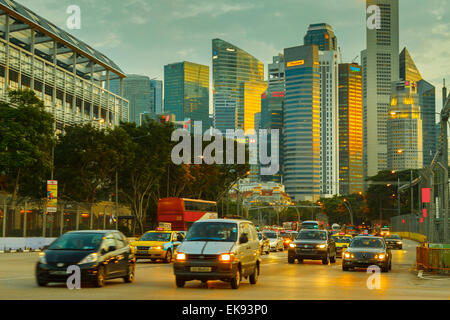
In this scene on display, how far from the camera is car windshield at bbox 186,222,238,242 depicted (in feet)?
58.8

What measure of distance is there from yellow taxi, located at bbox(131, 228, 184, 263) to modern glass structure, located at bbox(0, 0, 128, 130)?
3039 centimetres

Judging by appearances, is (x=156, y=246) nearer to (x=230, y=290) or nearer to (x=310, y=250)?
(x=310, y=250)

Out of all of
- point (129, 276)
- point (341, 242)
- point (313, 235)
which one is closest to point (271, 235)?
point (341, 242)

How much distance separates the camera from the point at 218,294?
15617 mm

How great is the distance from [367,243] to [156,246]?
945cm

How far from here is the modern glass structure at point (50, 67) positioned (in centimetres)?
6669

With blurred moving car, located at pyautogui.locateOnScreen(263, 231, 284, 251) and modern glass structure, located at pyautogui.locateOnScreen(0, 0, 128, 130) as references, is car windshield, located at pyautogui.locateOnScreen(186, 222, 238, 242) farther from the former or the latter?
modern glass structure, located at pyautogui.locateOnScreen(0, 0, 128, 130)

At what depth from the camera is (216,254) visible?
1691 cm

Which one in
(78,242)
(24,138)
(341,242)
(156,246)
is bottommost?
(341,242)

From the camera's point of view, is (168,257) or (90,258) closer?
(90,258)

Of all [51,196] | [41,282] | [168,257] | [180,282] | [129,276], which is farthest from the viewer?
[51,196]

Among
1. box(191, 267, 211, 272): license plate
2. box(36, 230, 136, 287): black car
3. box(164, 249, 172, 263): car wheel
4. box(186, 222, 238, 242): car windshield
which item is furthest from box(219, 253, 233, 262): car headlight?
box(164, 249, 172, 263): car wheel

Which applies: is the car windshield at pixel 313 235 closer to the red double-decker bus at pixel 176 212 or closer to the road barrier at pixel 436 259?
the road barrier at pixel 436 259

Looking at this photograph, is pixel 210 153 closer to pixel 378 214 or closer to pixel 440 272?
pixel 440 272
